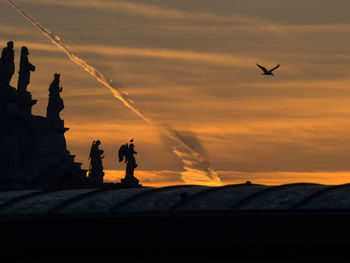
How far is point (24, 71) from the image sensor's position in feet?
399

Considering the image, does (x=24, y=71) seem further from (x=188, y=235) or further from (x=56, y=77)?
(x=188, y=235)

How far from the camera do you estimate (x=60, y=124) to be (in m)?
124

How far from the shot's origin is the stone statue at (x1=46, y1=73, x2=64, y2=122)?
124 m

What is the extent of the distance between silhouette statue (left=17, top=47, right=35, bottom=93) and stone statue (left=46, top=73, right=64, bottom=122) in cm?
303

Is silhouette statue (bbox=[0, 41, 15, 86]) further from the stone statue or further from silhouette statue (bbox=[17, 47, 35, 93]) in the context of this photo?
the stone statue

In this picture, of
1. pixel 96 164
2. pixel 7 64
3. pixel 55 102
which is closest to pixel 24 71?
pixel 55 102

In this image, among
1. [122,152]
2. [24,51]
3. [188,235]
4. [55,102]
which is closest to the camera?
[188,235]

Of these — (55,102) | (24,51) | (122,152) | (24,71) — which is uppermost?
(24,51)

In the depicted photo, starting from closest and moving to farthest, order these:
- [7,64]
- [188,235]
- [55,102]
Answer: [188,235]
[7,64]
[55,102]

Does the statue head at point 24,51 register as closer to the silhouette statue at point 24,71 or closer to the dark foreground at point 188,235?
the silhouette statue at point 24,71

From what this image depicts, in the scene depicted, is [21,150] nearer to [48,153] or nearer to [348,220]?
[48,153]

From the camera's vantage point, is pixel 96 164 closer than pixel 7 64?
No

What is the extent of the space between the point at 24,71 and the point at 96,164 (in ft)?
42.9

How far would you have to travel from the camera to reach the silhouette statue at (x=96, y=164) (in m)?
126
